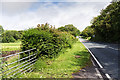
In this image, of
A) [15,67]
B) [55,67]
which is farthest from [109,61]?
[15,67]

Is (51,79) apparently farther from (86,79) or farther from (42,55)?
(42,55)

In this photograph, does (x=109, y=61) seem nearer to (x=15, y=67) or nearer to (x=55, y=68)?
(x=55, y=68)

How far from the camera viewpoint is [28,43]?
776cm

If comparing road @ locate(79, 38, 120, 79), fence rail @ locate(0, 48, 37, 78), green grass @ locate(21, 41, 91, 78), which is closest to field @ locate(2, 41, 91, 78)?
green grass @ locate(21, 41, 91, 78)

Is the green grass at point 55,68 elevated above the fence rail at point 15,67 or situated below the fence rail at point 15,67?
below

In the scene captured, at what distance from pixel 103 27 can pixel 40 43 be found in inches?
1566

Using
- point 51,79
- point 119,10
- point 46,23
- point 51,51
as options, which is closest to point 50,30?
point 46,23

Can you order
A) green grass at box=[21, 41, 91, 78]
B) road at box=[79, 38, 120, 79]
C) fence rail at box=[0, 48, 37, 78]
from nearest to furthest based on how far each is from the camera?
fence rail at box=[0, 48, 37, 78], green grass at box=[21, 41, 91, 78], road at box=[79, 38, 120, 79]

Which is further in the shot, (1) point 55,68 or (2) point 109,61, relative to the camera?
(2) point 109,61

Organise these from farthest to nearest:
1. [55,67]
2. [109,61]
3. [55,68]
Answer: [109,61] → [55,67] → [55,68]

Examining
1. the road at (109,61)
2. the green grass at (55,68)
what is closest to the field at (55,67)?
the green grass at (55,68)

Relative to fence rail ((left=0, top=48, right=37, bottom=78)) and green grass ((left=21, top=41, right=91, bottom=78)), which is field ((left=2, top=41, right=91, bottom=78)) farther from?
fence rail ((left=0, top=48, right=37, bottom=78))

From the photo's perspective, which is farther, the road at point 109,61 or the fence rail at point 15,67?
the road at point 109,61

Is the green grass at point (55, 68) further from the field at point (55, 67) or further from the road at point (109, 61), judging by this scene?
the road at point (109, 61)
